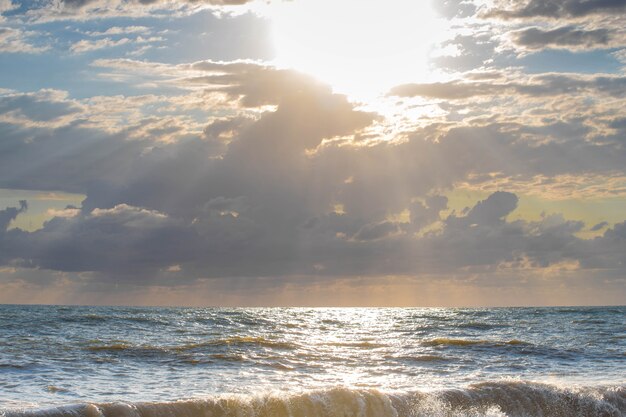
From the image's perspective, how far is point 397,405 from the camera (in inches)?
833

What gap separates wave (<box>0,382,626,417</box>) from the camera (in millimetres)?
19109

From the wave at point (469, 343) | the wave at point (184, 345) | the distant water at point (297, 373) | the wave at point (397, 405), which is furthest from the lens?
the wave at point (469, 343)

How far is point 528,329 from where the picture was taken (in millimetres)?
59375

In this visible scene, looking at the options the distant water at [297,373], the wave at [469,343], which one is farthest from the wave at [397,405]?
the wave at [469,343]

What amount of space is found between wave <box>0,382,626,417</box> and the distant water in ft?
0.13

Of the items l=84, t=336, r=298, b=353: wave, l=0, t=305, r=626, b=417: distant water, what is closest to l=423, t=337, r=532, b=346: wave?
l=0, t=305, r=626, b=417: distant water

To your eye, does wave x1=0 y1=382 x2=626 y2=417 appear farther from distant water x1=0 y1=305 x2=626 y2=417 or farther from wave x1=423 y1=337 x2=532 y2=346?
wave x1=423 y1=337 x2=532 y2=346

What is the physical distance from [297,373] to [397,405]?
928cm

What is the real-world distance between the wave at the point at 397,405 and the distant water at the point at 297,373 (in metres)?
0.04

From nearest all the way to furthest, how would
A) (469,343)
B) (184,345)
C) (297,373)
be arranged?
(297,373)
(184,345)
(469,343)

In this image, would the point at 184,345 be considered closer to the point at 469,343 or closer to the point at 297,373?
the point at 297,373

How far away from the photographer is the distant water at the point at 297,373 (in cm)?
2066

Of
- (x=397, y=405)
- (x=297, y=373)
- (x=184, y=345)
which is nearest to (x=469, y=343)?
(x=297, y=373)

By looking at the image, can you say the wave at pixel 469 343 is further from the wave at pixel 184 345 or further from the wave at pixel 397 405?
the wave at pixel 397 405
